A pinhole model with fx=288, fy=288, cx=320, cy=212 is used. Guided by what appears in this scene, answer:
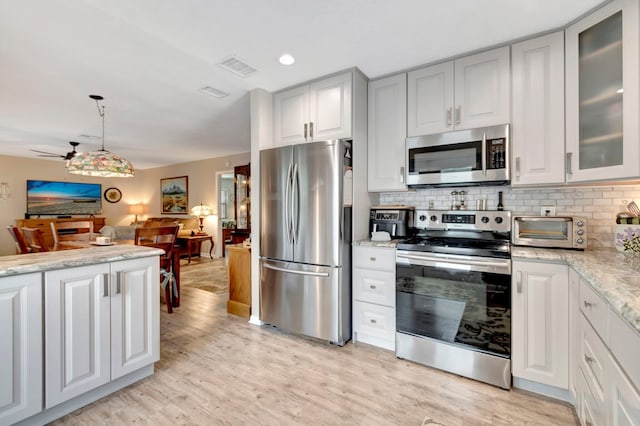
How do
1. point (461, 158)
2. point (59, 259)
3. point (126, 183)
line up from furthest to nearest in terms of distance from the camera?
point (126, 183), point (461, 158), point (59, 259)

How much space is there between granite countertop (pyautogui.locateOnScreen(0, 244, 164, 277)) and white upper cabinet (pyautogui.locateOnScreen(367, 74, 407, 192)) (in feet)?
6.37

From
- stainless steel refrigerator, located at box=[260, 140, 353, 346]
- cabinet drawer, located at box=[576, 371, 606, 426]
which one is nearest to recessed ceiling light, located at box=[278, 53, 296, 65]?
stainless steel refrigerator, located at box=[260, 140, 353, 346]

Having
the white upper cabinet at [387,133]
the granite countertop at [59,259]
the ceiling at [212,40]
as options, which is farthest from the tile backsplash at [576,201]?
the granite countertop at [59,259]

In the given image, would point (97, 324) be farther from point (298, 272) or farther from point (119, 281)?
point (298, 272)

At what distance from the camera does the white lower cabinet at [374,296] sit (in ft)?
7.82

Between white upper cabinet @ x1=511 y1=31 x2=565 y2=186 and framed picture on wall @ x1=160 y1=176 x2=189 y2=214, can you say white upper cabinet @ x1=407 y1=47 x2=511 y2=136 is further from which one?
framed picture on wall @ x1=160 y1=176 x2=189 y2=214

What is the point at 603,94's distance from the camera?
69.0 inches

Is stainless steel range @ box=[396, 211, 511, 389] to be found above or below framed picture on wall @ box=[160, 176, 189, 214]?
below

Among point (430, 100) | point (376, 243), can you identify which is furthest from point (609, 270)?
point (430, 100)

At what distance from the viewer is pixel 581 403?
1466 mm

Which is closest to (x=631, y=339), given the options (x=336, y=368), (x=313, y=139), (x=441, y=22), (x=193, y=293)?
(x=336, y=368)

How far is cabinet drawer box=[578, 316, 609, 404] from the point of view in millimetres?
1129

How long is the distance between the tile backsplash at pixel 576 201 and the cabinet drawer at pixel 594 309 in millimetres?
927

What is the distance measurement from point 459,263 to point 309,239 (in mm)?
1225
